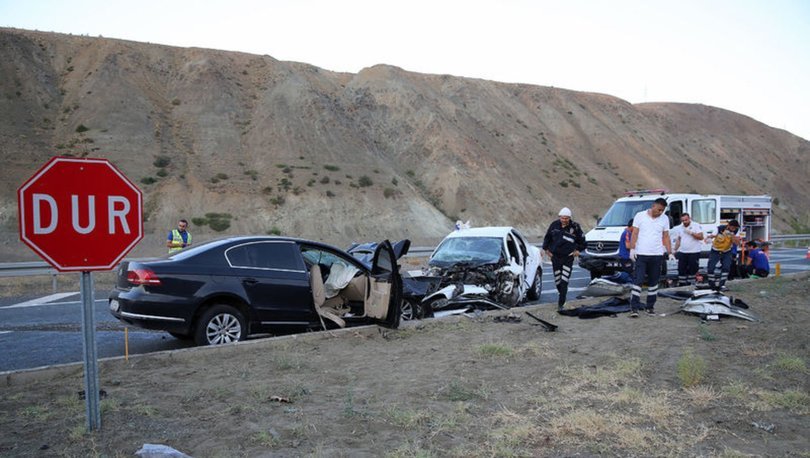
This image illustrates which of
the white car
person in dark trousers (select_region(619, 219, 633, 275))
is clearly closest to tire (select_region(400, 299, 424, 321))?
the white car

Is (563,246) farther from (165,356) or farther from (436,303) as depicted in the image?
(165,356)

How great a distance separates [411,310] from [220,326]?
10.7ft

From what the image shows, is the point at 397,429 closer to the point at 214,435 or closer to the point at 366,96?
the point at 214,435

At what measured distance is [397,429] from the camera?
4676 mm

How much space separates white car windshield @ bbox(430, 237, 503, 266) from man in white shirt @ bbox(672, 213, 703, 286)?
16.7 feet

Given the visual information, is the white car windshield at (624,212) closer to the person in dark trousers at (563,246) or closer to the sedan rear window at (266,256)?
the person in dark trousers at (563,246)

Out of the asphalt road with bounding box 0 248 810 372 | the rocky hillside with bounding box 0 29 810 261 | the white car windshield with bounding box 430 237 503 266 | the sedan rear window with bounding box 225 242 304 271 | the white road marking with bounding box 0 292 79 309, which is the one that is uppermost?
the rocky hillside with bounding box 0 29 810 261

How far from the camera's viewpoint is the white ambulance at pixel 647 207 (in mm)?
15453

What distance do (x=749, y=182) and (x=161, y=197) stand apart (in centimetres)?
6871

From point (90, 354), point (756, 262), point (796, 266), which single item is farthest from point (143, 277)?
point (796, 266)

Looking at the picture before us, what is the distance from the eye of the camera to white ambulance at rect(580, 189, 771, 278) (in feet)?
50.7

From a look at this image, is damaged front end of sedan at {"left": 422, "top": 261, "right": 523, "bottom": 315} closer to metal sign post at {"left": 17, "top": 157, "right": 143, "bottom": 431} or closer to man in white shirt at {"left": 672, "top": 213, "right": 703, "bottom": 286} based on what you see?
man in white shirt at {"left": 672, "top": 213, "right": 703, "bottom": 286}

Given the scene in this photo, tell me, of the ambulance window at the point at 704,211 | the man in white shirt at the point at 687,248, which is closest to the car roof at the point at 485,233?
the man in white shirt at the point at 687,248

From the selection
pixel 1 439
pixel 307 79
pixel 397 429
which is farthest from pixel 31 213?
pixel 307 79
